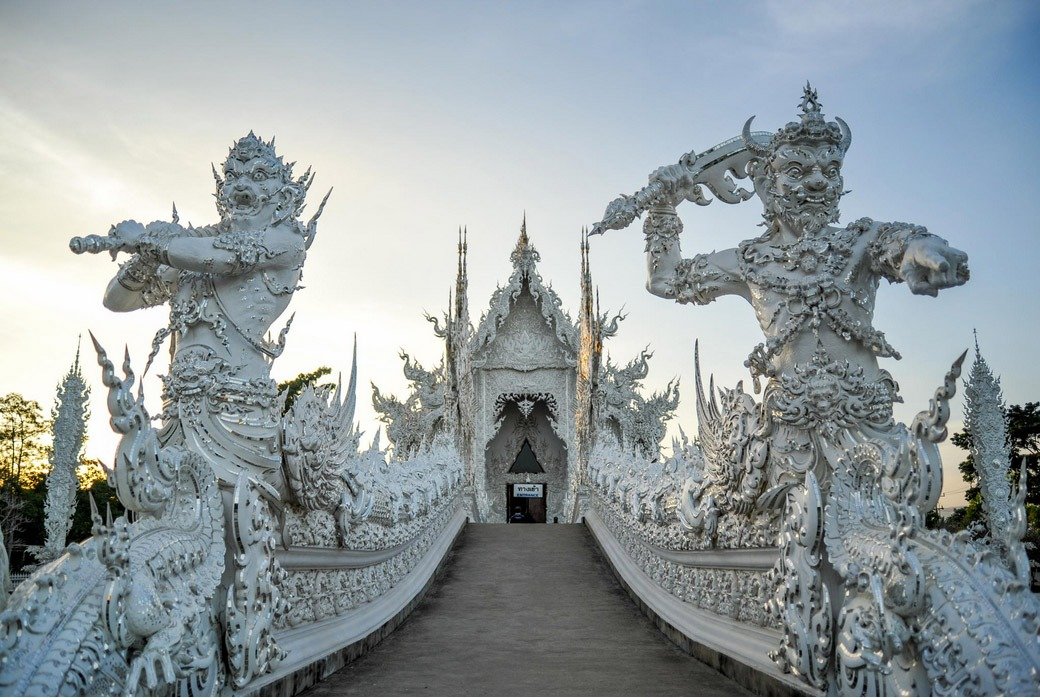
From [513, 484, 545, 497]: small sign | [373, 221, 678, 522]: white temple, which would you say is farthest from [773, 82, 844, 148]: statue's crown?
[513, 484, 545, 497]: small sign

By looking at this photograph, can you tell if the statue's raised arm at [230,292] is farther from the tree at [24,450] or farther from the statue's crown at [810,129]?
the tree at [24,450]

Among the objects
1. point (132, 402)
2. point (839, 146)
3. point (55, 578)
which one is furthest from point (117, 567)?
point (839, 146)

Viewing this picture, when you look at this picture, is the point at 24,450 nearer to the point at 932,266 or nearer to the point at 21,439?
the point at 21,439

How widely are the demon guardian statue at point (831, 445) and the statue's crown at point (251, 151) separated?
6.06ft

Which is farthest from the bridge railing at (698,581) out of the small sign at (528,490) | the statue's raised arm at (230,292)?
the small sign at (528,490)

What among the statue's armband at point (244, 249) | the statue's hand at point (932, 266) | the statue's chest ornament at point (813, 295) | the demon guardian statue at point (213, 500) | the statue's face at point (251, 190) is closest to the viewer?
the demon guardian statue at point (213, 500)

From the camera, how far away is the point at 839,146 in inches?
170

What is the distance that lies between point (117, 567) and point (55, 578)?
0.19 m

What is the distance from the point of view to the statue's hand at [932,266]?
345 centimetres

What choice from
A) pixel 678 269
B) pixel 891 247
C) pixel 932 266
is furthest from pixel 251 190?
pixel 932 266

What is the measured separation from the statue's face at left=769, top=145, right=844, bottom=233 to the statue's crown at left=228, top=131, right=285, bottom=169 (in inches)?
104

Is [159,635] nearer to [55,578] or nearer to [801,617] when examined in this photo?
[55,578]

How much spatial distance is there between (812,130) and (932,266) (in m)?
1.10

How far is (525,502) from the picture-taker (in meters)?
18.2
